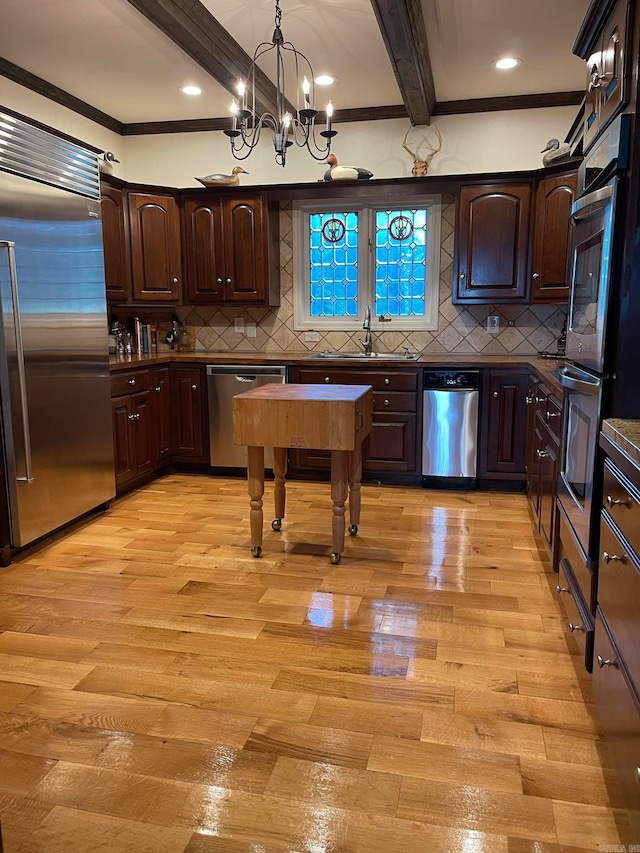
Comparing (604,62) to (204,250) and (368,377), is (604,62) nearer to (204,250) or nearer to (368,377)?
(368,377)

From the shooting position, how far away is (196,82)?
13.6 feet

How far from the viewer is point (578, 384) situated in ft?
7.24

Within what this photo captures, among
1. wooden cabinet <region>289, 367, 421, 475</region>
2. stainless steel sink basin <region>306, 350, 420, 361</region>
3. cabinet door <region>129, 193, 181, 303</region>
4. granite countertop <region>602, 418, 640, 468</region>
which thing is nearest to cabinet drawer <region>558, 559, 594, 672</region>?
granite countertop <region>602, 418, 640, 468</region>

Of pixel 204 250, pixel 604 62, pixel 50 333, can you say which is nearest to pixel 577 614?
pixel 604 62

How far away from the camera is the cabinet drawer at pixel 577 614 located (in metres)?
2.02

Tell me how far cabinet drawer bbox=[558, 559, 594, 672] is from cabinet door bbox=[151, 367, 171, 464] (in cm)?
306

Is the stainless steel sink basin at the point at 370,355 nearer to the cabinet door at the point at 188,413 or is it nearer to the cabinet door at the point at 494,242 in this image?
the cabinet door at the point at 494,242

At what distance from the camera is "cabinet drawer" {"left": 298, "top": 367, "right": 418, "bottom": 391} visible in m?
A: 4.34

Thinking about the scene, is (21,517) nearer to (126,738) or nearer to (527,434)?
(126,738)

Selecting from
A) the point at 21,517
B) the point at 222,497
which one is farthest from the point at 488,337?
the point at 21,517

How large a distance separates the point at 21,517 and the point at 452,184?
3513 millimetres

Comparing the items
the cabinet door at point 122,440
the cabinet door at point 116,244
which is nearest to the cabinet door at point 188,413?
the cabinet door at point 122,440

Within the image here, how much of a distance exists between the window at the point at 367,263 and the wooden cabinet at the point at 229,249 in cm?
34

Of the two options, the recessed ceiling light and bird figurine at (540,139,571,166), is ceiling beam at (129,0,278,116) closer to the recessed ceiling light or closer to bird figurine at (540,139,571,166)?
the recessed ceiling light
